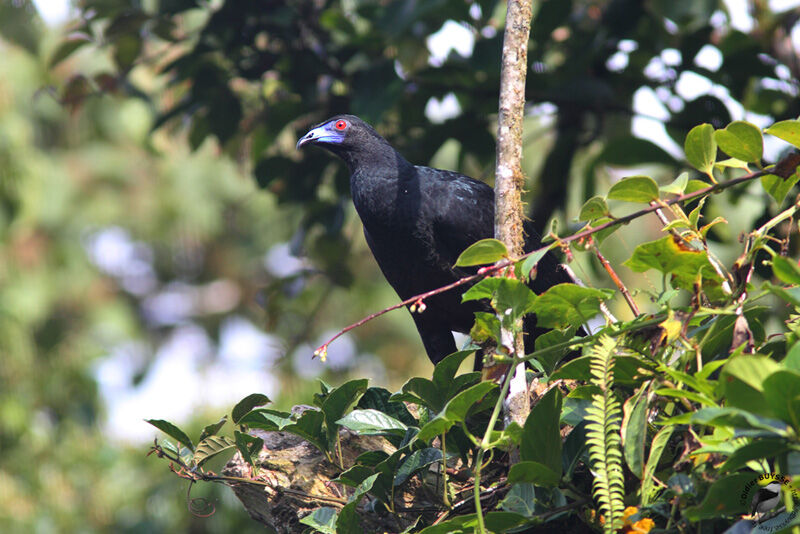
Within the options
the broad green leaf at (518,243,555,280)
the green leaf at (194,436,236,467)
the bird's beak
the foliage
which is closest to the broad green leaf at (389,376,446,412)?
the foliage

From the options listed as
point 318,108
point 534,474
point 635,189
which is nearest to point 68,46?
point 318,108

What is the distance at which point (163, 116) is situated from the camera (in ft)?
14.8

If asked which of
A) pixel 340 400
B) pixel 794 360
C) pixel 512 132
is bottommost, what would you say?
pixel 340 400

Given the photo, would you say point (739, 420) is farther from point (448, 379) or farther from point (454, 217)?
point (454, 217)

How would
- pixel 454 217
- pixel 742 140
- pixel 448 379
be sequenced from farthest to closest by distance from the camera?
1. pixel 454 217
2. pixel 448 379
3. pixel 742 140

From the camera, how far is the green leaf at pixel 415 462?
6.91ft

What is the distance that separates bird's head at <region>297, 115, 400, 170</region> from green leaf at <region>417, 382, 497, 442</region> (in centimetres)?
223

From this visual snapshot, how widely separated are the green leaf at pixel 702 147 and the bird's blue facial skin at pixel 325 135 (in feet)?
7.57

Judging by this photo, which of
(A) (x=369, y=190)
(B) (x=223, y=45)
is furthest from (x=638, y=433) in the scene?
(B) (x=223, y=45)

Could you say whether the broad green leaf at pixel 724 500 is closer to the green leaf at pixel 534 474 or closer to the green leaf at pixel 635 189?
the green leaf at pixel 534 474

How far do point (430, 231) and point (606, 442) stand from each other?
6.40ft

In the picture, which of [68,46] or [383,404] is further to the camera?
[68,46]

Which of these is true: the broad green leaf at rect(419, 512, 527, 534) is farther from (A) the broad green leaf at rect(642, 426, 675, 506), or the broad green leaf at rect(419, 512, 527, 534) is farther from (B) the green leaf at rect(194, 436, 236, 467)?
(B) the green leaf at rect(194, 436, 236, 467)

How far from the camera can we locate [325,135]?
4.08 meters
